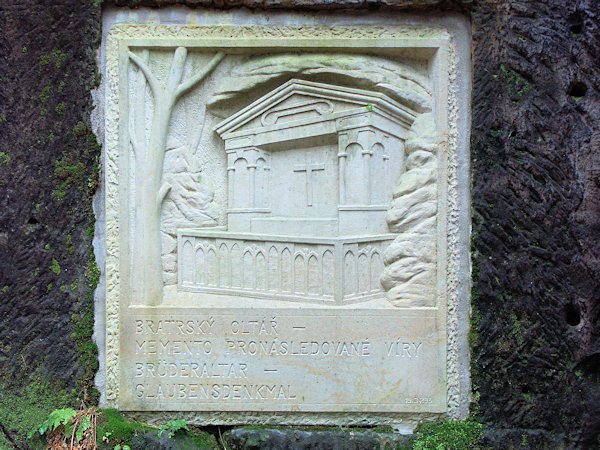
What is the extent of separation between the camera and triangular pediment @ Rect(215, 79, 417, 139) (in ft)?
9.82

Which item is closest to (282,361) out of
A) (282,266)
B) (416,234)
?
(282,266)

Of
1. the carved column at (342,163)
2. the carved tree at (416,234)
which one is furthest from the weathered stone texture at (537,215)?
the carved column at (342,163)

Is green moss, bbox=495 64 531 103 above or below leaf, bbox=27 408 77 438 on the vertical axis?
above

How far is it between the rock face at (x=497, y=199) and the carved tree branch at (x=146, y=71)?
12.8 inches

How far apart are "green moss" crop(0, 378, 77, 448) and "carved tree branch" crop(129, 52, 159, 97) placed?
233 centimetres

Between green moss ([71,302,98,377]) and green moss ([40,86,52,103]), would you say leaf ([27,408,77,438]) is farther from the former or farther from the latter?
green moss ([40,86,52,103])

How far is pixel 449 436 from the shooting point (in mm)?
2871

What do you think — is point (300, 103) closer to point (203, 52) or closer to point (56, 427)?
point (203, 52)

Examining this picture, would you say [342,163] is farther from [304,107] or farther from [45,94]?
[45,94]

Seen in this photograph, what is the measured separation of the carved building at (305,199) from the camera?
296 centimetres

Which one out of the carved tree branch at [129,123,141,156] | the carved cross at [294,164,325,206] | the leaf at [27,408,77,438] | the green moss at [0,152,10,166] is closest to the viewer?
the leaf at [27,408,77,438]

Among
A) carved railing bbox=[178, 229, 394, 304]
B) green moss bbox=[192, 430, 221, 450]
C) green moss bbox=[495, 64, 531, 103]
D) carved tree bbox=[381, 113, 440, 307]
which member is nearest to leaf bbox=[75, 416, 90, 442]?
green moss bbox=[192, 430, 221, 450]

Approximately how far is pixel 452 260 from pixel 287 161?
1.49 meters

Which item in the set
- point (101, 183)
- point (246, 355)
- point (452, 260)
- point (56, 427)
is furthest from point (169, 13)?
point (56, 427)
